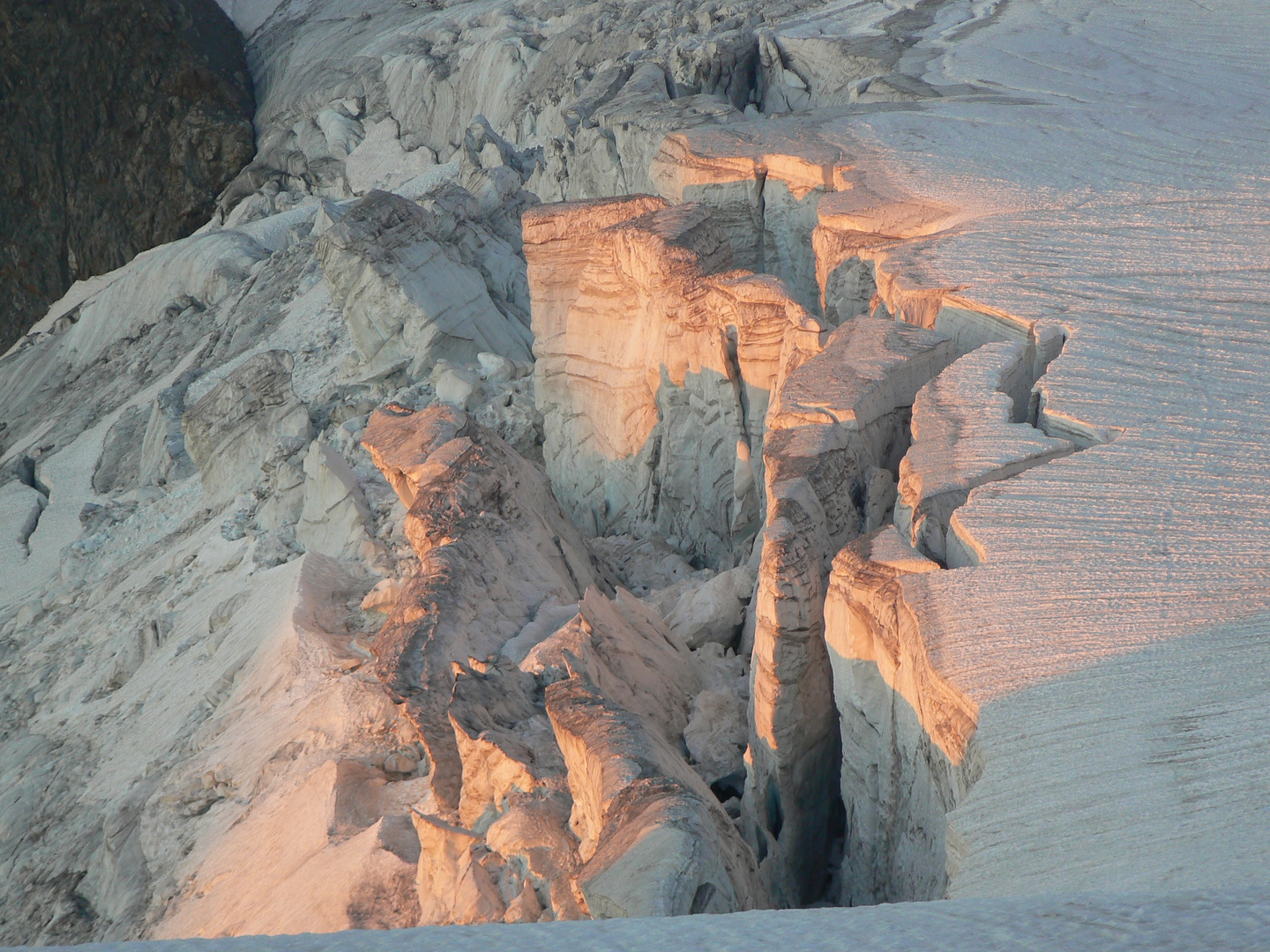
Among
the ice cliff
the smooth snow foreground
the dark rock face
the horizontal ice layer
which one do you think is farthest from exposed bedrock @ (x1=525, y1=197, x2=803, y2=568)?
the dark rock face

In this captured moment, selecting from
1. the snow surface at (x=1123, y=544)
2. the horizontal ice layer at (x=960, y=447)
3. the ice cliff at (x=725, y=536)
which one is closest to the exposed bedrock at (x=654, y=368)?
the ice cliff at (x=725, y=536)

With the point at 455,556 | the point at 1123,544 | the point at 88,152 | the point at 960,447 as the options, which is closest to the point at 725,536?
the point at 455,556

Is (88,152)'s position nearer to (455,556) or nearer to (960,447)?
(455,556)

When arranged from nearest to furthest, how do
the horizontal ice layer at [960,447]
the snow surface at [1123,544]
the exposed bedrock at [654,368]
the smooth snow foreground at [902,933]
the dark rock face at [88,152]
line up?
the smooth snow foreground at [902,933] → the snow surface at [1123,544] → the horizontal ice layer at [960,447] → the exposed bedrock at [654,368] → the dark rock face at [88,152]

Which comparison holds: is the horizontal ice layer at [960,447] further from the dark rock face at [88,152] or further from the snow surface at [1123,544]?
the dark rock face at [88,152]

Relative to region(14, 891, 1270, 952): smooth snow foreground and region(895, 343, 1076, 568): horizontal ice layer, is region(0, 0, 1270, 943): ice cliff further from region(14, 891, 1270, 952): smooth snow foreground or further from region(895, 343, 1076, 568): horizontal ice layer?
region(14, 891, 1270, 952): smooth snow foreground
